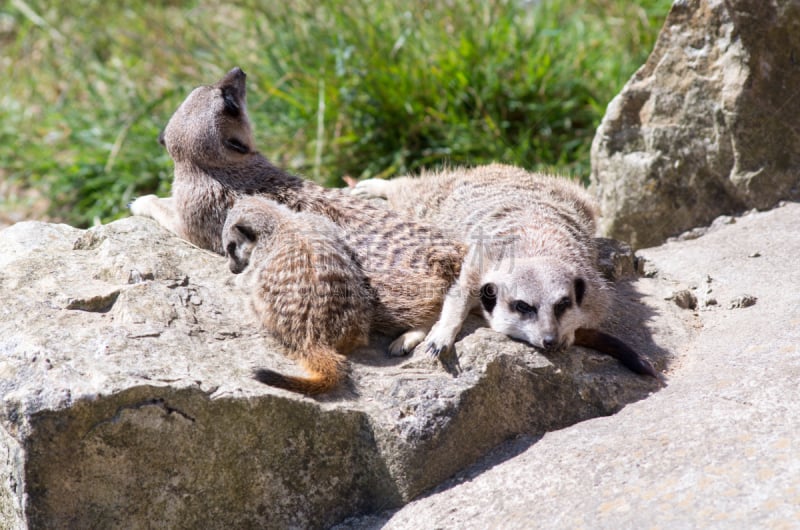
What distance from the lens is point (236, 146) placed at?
3.96 meters

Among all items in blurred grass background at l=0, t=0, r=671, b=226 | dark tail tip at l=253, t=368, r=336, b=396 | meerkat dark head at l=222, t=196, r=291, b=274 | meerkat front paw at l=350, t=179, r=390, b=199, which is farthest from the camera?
blurred grass background at l=0, t=0, r=671, b=226

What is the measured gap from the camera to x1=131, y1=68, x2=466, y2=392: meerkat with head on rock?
10.2 ft

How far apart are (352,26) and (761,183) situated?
263cm

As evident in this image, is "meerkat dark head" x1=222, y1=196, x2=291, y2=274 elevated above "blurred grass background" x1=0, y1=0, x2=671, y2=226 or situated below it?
below

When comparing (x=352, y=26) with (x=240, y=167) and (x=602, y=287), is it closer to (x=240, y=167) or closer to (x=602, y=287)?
(x=240, y=167)

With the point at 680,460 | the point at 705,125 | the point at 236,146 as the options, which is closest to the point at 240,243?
the point at 236,146

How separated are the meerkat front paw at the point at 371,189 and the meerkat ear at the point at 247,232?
1.21 metres

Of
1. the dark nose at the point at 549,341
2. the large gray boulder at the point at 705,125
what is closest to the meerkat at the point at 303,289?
the dark nose at the point at 549,341

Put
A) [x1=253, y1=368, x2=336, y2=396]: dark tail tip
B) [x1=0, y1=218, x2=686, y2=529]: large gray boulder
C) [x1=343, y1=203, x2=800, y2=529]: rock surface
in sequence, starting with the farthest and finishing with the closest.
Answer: [x1=253, y1=368, x2=336, y2=396]: dark tail tip
[x1=0, y1=218, x2=686, y2=529]: large gray boulder
[x1=343, y1=203, x2=800, y2=529]: rock surface

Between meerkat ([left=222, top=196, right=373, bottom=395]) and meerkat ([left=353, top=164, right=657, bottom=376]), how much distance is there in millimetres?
295

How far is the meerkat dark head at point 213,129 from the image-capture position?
392 centimetres

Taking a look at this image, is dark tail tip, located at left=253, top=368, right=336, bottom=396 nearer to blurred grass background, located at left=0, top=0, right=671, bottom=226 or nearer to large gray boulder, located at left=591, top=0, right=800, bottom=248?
large gray boulder, located at left=591, top=0, right=800, bottom=248

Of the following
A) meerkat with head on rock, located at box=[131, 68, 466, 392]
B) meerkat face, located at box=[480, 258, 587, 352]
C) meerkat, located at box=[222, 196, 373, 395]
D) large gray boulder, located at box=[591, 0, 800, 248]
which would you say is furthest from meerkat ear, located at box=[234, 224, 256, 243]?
large gray boulder, located at box=[591, 0, 800, 248]

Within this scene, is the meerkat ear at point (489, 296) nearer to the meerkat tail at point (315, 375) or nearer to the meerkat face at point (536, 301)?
the meerkat face at point (536, 301)
